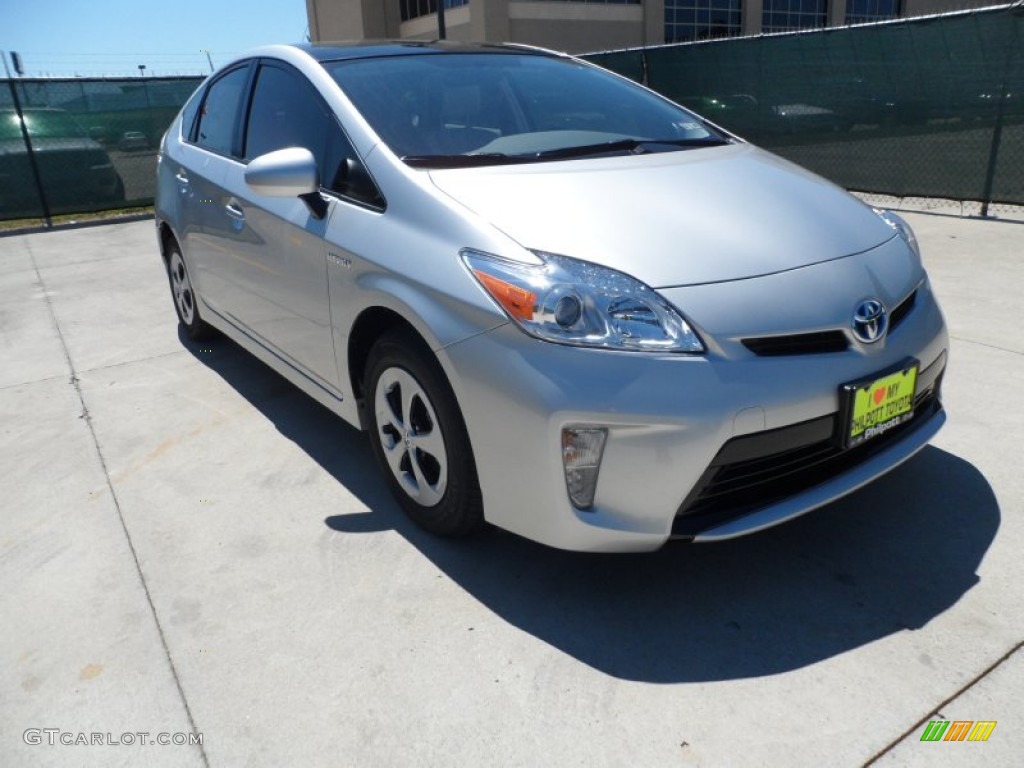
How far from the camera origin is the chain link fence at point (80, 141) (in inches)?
400

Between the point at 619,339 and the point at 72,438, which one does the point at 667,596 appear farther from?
the point at 72,438

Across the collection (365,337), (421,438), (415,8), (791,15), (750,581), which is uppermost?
(415,8)

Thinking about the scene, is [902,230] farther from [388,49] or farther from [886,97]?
[886,97]

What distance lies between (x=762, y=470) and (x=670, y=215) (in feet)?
2.48

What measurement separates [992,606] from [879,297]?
0.89 m

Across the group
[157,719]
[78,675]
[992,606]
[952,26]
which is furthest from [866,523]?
[952,26]

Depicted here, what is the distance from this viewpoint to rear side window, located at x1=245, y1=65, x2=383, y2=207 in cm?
270

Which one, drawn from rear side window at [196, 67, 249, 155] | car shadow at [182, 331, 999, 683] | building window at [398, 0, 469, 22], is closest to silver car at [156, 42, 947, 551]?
car shadow at [182, 331, 999, 683]

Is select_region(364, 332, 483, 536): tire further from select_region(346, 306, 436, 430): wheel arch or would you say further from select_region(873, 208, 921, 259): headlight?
select_region(873, 208, 921, 259): headlight

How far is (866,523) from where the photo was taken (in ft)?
8.64

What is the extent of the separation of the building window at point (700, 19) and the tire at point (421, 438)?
107 feet

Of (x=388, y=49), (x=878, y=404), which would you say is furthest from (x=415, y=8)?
(x=878, y=404)

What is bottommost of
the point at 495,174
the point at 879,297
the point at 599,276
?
→ the point at 879,297

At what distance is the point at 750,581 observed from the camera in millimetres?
2393
